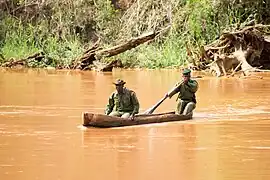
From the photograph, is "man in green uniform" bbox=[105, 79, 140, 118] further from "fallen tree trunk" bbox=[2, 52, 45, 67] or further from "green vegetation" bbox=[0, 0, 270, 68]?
"fallen tree trunk" bbox=[2, 52, 45, 67]

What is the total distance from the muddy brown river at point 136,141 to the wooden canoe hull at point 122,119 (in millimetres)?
145

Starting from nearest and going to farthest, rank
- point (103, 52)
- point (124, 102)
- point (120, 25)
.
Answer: point (124, 102)
point (103, 52)
point (120, 25)

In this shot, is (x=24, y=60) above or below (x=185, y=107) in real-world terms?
above

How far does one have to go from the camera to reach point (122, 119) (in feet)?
34.1

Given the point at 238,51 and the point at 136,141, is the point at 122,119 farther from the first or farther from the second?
the point at 238,51

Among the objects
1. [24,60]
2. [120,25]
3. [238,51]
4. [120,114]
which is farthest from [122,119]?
[120,25]

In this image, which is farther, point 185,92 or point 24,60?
point 24,60

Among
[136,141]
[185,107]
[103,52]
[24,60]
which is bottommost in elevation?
[136,141]

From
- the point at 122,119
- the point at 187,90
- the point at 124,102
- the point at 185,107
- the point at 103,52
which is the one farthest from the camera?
the point at 103,52

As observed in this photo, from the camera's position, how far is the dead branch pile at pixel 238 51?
21719 mm

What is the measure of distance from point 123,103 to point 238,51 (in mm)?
12260

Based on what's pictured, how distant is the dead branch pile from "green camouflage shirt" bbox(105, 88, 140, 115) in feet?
35.0

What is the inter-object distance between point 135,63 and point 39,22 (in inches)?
285

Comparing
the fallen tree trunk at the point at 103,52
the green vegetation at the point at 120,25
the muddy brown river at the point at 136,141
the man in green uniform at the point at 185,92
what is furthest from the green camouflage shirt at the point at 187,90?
the fallen tree trunk at the point at 103,52
